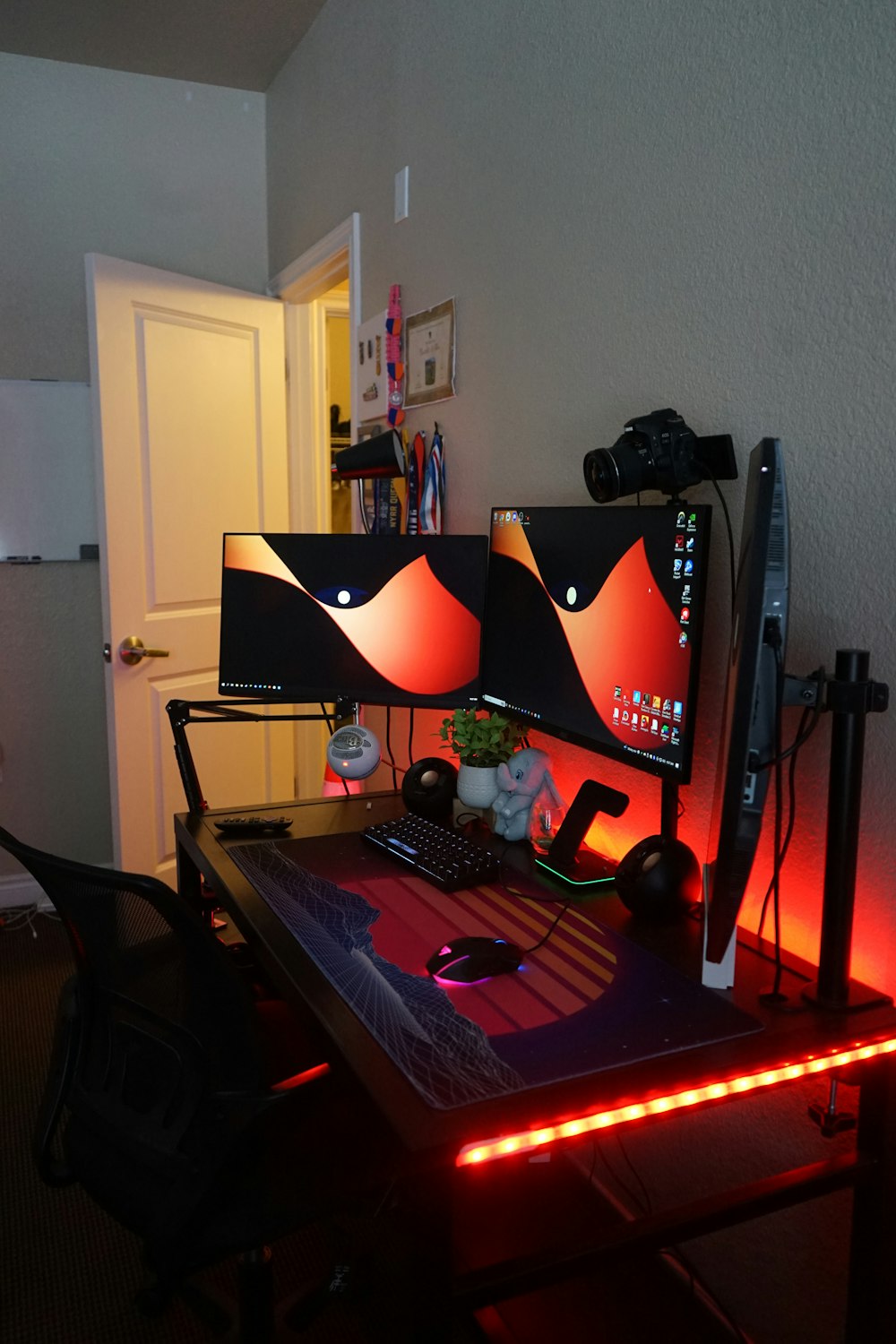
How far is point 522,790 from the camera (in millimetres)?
1593

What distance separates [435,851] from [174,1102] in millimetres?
509

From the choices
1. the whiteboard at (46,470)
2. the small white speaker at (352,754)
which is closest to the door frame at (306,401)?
the whiteboard at (46,470)

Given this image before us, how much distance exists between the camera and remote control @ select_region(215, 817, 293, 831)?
5.49 ft

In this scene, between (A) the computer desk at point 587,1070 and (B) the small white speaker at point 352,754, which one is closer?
(A) the computer desk at point 587,1070

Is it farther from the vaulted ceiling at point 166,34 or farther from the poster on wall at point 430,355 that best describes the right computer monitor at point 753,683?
the vaulted ceiling at point 166,34

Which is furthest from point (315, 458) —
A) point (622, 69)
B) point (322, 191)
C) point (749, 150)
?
point (749, 150)

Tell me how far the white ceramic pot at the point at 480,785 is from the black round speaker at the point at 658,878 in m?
0.42

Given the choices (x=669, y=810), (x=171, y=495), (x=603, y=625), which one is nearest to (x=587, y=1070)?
(x=669, y=810)

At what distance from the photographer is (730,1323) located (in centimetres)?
144

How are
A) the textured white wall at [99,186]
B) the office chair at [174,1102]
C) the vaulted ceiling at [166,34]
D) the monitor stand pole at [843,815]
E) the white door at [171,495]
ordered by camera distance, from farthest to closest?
the textured white wall at [99,186], the white door at [171,495], the vaulted ceiling at [166,34], the office chair at [174,1102], the monitor stand pole at [843,815]

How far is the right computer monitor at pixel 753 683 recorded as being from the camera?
92 cm

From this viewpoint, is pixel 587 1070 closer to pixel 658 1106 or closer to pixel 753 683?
pixel 658 1106

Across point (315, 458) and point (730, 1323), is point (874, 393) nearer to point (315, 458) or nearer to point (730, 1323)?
point (730, 1323)

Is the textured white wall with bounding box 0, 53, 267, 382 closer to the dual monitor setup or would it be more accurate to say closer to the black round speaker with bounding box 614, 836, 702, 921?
the dual monitor setup
